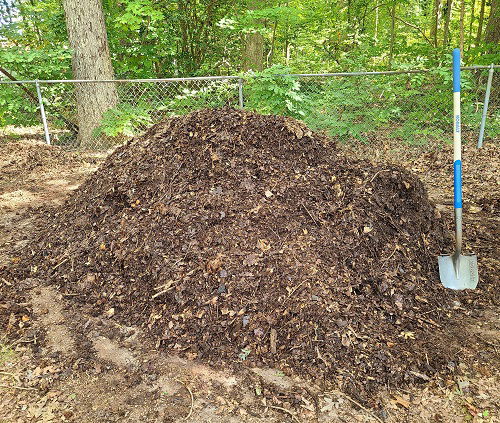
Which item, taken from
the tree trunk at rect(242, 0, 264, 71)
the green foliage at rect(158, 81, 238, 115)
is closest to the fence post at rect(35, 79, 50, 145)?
the green foliage at rect(158, 81, 238, 115)

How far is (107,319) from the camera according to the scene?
2.49m

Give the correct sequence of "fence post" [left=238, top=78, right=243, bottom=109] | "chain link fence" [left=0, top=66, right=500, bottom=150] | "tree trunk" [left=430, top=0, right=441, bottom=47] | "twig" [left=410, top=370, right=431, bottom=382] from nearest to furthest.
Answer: "twig" [left=410, top=370, right=431, bottom=382]
"chain link fence" [left=0, top=66, right=500, bottom=150]
"fence post" [left=238, top=78, right=243, bottom=109]
"tree trunk" [left=430, top=0, right=441, bottom=47]

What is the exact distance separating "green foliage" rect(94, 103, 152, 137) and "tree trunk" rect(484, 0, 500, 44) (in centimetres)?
684

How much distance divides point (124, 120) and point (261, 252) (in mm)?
5215

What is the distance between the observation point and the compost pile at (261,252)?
2.15 m

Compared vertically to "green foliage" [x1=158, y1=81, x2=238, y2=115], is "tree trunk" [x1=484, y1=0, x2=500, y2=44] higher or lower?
higher

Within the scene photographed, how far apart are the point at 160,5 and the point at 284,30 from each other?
14.2 ft

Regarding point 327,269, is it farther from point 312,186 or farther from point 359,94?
point 359,94

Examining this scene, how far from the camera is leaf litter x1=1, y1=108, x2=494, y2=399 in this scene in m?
2.15

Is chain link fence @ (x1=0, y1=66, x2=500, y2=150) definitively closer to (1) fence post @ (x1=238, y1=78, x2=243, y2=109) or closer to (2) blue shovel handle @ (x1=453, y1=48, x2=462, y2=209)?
(1) fence post @ (x1=238, y1=78, x2=243, y2=109)

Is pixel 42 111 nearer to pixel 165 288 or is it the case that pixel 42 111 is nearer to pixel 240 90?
pixel 240 90

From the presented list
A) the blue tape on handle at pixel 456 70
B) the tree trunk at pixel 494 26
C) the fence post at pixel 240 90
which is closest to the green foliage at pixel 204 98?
the fence post at pixel 240 90

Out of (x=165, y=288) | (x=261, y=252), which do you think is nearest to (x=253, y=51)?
(x=261, y=252)

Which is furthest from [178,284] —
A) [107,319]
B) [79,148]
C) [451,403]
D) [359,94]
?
[79,148]
